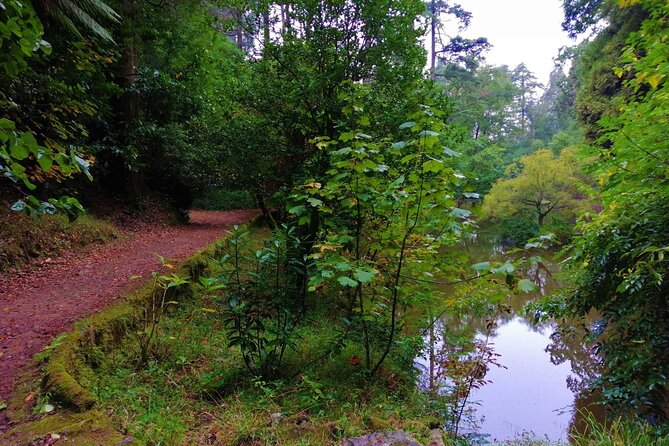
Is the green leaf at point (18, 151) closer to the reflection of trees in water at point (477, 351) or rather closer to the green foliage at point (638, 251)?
the reflection of trees in water at point (477, 351)

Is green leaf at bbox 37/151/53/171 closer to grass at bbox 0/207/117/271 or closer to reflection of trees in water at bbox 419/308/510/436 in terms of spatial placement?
reflection of trees in water at bbox 419/308/510/436

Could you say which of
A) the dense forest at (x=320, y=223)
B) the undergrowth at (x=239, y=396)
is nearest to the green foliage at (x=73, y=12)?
the dense forest at (x=320, y=223)

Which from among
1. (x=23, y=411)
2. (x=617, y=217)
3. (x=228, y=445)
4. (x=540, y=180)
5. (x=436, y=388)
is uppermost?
(x=540, y=180)

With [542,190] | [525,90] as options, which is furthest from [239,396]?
[525,90]

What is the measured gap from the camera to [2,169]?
3.85 ft

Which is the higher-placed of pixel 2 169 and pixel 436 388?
pixel 2 169

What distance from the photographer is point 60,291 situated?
4.38m

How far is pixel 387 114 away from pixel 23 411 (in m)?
5.00

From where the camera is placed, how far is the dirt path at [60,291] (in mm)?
3095

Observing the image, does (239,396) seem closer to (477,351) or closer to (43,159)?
(43,159)

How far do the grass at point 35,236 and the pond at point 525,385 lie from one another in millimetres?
6007

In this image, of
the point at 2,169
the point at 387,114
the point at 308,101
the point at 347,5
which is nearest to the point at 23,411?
the point at 2,169

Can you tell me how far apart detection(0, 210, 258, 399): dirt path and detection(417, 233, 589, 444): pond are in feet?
13.0

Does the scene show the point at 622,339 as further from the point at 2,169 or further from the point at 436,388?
the point at 2,169
